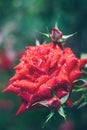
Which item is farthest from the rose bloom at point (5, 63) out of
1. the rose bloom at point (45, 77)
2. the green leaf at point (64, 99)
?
the green leaf at point (64, 99)

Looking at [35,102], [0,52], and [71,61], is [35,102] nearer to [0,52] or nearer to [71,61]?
[71,61]

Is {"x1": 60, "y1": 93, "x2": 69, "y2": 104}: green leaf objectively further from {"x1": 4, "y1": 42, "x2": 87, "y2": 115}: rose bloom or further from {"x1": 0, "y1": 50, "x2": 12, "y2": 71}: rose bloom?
{"x1": 0, "y1": 50, "x2": 12, "y2": 71}: rose bloom

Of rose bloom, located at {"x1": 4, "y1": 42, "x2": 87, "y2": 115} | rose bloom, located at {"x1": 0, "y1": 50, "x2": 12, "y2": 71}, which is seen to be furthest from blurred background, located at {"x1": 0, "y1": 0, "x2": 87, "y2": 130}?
rose bloom, located at {"x1": 4, "y1": 42, "x2": 87, "y2": 115}

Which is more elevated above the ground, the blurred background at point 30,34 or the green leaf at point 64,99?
the blurred background at point 30,34

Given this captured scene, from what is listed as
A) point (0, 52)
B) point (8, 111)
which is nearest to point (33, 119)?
point (8, 111)

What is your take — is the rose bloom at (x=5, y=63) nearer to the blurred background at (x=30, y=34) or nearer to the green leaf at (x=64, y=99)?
the blurred background at (x=30, y=34)

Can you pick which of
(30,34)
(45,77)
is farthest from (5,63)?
(45,77)
